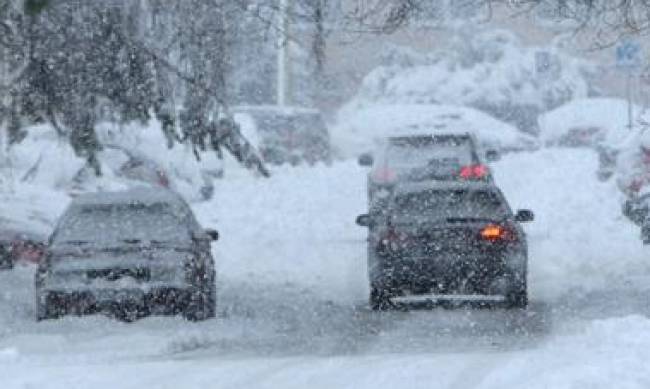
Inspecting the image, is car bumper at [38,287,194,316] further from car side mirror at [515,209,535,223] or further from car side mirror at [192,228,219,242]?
car side mirror at [515,209,535,223]

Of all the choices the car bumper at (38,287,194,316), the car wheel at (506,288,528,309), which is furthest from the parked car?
the car wheel at (506,288,528,309)

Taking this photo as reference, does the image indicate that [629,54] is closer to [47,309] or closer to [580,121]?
[47,309]

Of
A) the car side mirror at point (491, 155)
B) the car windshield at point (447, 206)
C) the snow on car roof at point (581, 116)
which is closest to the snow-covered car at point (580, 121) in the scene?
the snow on car roof at point (581, 116)

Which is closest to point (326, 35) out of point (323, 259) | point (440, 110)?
point (323, 259)

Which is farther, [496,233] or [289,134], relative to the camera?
[289,134]

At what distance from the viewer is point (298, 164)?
44.3 metres

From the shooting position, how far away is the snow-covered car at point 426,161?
26.6m

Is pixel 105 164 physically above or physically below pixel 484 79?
below

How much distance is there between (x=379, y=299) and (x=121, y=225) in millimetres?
2991

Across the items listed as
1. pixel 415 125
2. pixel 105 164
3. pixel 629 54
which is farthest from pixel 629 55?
pixel 415 125

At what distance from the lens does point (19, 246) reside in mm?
20562

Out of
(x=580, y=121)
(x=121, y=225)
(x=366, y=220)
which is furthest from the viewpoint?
(x=580, y=121)

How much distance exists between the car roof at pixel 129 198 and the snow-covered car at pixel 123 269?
24 centimetres

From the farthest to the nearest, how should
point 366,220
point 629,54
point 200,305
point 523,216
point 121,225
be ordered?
point 629,54 → point 366,220 → point 523,216 → point 121,225 → point 200,305
